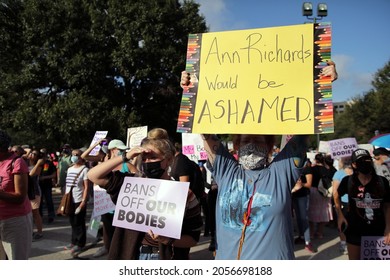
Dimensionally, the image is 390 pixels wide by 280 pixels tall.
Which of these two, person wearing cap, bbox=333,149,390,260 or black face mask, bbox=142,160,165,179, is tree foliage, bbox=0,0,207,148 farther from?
black face mask, bbox=142,160,165,179

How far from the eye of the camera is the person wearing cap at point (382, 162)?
18.7 feet

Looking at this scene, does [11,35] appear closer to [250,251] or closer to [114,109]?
[114,109]

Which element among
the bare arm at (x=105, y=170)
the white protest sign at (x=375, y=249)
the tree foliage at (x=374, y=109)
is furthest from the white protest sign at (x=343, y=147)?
the tree foliage at (x=374, y=109)

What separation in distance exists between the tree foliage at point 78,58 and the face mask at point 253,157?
1600 centimetres

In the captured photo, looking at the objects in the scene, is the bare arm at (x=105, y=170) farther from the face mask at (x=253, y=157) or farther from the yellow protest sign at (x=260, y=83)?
the face mask at (x=253, y=157)

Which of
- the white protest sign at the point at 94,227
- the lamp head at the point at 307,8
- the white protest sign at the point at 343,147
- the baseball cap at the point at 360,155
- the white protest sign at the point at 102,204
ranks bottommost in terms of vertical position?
the white protest sign at the point at 94,227

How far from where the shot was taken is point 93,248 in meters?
6.97

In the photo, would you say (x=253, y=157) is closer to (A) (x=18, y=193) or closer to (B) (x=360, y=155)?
(B) (x=360, y=155)

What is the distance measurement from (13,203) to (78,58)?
50.3 ft

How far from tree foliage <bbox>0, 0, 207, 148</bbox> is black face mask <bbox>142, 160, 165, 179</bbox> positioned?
50.7 ft

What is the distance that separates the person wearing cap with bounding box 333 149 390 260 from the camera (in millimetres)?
3992

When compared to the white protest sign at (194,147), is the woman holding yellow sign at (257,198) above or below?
below

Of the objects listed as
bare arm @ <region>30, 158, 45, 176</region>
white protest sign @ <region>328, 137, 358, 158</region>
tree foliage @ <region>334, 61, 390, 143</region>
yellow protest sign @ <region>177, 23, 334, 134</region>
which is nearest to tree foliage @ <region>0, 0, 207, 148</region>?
bare arm @ <region>30, 158, 45, 176</region>

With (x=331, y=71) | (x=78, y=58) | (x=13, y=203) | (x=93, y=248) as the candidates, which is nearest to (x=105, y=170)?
(x=13, y=203)
